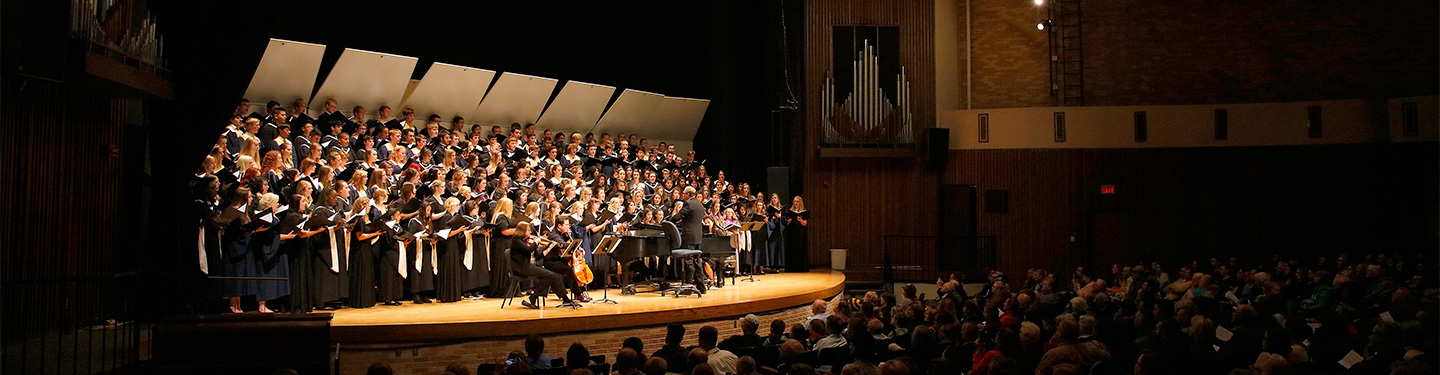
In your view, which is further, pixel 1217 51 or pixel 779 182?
pixel 1217 51

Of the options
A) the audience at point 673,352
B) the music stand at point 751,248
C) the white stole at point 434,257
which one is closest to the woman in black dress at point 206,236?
the white stole at point 434,257

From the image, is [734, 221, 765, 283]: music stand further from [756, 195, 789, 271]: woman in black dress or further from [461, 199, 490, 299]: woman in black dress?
[461, 199, 490, 299]: woman in black dress

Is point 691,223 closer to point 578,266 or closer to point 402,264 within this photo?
point 578,266

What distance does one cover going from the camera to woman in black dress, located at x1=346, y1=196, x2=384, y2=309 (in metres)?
8.69

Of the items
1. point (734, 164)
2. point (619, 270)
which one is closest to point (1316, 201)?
point (734, 164)

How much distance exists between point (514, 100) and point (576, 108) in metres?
1.11

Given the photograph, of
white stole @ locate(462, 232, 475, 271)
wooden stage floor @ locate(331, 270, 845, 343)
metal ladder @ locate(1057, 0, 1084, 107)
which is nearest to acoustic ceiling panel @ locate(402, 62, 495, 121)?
white stole @ locate(462, 232, 475, 271)

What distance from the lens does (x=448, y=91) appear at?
12.9 m

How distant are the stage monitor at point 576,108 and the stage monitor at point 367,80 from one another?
8.07 ft

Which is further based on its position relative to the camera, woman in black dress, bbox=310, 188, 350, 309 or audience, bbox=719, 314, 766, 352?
woman in black dress, bbox=310, 188, 350, 309

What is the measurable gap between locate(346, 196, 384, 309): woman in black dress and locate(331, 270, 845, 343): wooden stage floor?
0.56 feet

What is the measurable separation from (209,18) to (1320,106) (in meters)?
14.9

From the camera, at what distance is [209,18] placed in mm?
6973

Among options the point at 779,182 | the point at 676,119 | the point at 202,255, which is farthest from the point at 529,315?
the point at 676,119
